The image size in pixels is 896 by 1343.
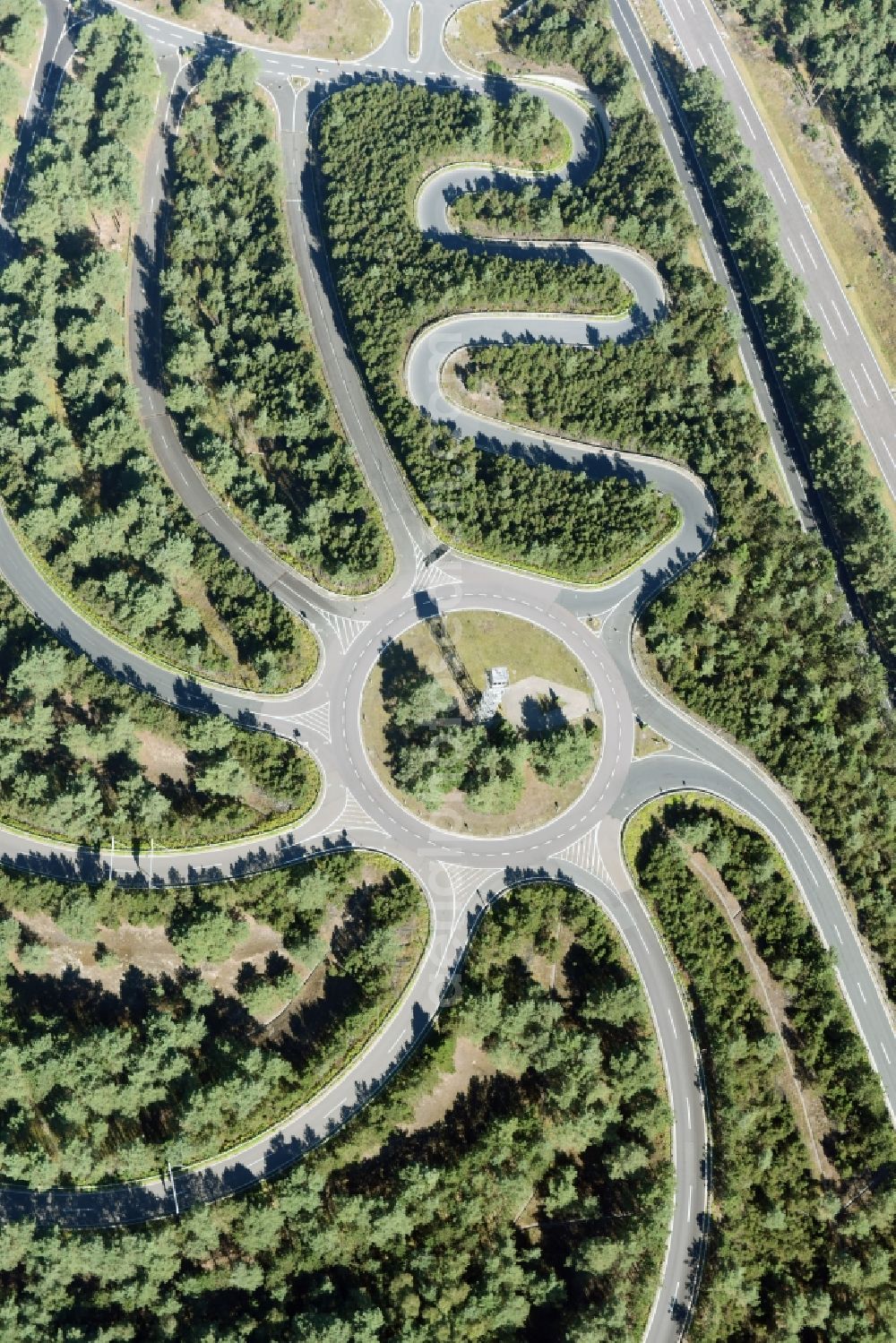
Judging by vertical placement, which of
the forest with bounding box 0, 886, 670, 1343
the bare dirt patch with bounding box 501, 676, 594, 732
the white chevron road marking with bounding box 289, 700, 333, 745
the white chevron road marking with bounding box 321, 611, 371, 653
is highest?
the white chevron road marking with bounding box 321, 611, 371, 653

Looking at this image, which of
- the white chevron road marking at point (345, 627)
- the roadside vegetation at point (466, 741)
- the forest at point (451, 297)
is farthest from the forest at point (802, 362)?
the white chevron road marking at point (345, 627)

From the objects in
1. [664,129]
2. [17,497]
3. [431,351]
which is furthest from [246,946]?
[664,129]

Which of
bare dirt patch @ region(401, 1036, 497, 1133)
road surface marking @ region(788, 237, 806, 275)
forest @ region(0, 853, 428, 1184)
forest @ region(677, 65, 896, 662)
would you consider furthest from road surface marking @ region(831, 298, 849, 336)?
bare dirt patch @ region(401, 1036, 497, 1133)

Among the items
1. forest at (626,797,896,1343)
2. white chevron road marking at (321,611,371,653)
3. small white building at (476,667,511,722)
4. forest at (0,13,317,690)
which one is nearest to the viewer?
forest at (626,797,896,1343)

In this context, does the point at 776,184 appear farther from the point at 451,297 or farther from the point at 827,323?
the point at 451,297

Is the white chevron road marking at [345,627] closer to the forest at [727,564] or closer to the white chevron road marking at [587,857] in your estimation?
the white chevron road marking at [587,857]

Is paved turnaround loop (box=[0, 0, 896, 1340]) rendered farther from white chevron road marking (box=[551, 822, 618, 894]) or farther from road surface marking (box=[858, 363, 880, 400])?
road surface marking (box=[858, 363, 880, 400])
